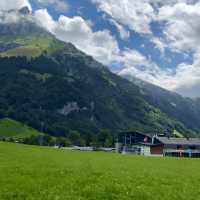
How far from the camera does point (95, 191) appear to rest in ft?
60.1

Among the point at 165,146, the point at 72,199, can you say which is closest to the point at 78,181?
the point at 72,199

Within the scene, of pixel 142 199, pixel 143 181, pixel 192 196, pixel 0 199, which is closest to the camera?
pixel 0 199

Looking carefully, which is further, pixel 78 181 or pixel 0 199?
pixel 78 181

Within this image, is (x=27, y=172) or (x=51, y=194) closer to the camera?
(x=51, y=194)

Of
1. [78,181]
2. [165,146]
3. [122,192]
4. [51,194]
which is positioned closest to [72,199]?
[51,194]

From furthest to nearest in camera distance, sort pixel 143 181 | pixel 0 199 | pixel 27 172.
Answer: pixel 27 172, pixel 143 181, pixel 0 199

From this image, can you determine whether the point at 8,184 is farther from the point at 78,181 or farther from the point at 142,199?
the point at 142,199

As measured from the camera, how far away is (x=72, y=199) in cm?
1670

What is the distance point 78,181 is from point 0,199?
18.3ft

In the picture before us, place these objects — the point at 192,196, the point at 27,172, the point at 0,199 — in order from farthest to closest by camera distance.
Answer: the point at 27,172 < the point at 192,196 < the point at 0,199

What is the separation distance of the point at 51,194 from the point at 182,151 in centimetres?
18717

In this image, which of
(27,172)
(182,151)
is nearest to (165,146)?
(182,151)

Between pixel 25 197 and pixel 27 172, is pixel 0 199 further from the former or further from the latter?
pixel 27 172

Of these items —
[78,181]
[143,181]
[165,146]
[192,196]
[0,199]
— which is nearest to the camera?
[0,199]
